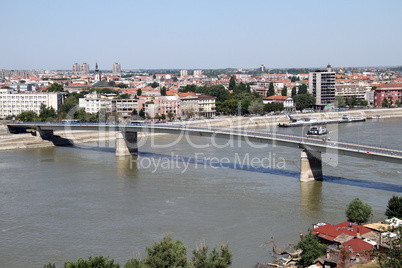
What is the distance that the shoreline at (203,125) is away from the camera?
16781mm

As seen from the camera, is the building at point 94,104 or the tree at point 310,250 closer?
the tree at point 310,250

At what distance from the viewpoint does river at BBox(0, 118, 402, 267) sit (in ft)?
22.8

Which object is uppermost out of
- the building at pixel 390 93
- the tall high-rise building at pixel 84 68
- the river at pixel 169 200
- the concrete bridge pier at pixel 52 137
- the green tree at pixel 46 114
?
the tall high-rise building at pixel 84 68

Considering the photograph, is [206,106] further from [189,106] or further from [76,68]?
[76,68]

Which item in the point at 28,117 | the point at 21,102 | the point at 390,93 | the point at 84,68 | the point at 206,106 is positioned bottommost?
the point at 28,117

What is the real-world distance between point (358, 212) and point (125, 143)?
28.5ft

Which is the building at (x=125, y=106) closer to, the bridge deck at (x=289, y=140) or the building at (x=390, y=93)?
the bridge deck at (x=289, y=140)

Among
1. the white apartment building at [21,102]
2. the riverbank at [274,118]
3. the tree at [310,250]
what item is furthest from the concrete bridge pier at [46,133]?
the tree at [310,250]

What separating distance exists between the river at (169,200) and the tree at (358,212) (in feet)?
1.21

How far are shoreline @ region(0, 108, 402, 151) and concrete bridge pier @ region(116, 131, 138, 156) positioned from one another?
140 inches

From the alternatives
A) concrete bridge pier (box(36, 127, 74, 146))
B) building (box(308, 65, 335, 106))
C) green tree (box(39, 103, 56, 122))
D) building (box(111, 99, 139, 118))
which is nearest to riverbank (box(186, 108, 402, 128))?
building (box(308, 65, 335, 106))

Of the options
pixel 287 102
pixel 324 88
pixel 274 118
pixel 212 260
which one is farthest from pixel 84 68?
pixel 212 260

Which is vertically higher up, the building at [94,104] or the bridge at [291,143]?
the building at [94,104]

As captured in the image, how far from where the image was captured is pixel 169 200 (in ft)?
29.8
